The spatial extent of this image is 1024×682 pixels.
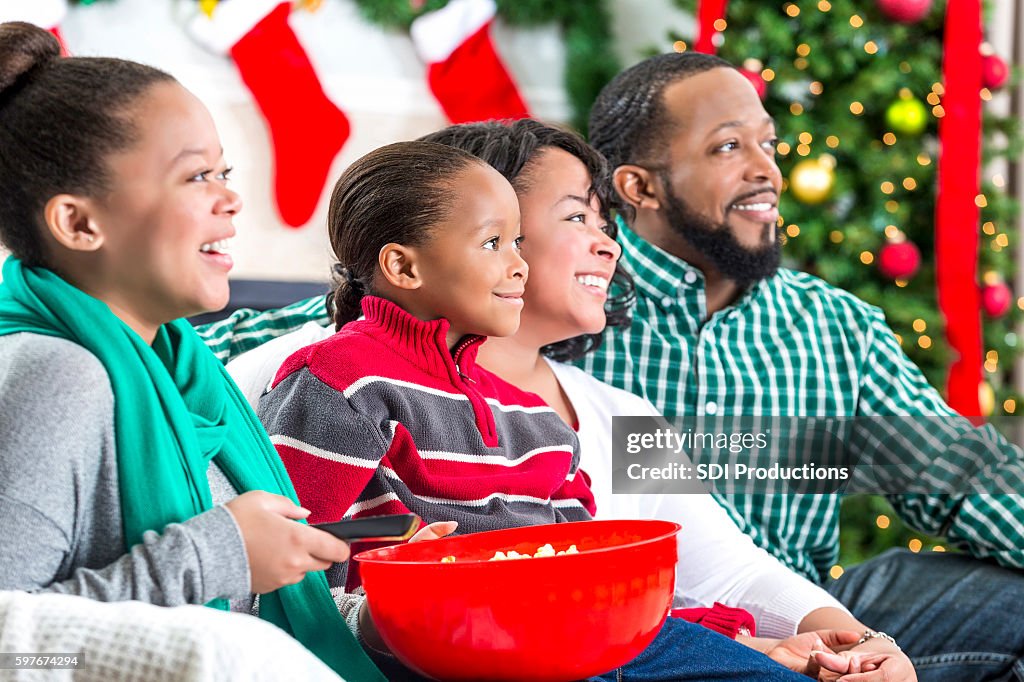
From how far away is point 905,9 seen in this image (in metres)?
3.57

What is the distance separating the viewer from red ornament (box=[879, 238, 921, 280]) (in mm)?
3543

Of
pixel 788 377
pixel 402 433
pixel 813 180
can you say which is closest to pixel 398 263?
pixel 402 433

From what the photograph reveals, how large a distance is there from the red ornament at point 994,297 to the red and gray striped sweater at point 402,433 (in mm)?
2683

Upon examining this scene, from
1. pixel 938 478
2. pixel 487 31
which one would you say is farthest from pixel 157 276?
pixel 487 31

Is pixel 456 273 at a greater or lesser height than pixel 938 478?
greater

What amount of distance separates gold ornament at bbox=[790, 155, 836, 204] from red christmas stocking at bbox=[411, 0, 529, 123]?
99 cm

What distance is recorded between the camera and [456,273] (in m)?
1.27

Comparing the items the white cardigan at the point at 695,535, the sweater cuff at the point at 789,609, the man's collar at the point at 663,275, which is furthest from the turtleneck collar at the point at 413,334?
the man's collar at the point at 663,275

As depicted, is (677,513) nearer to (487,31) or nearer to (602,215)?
(602,215)

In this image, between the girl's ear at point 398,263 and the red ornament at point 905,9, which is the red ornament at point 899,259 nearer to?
the red ornament at point 905,9

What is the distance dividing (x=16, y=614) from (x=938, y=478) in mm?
1528

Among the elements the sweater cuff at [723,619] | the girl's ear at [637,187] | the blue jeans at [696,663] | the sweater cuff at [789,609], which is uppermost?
the girl's ear at [637,187]

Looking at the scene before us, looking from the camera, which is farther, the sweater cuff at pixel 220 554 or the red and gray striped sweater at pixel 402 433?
the red and gray striped sweater at pixel 402 433

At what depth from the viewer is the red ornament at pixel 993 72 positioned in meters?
3.60
